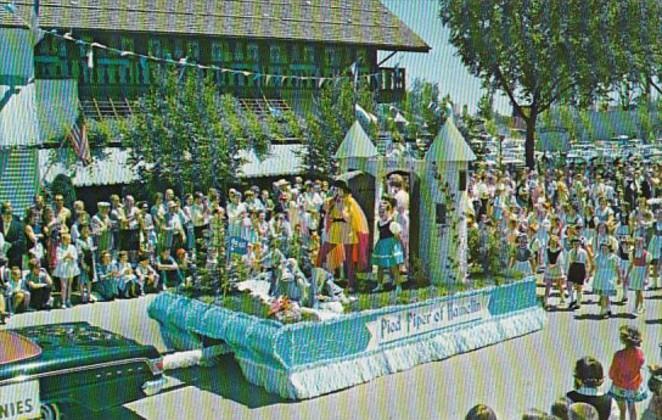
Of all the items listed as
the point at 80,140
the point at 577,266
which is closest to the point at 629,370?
the point at 577,266

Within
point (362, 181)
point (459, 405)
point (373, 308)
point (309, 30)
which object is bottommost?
point (459, 405)

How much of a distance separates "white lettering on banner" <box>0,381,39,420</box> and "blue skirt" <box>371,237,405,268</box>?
5.77m

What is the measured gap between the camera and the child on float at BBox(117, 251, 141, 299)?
1400cm

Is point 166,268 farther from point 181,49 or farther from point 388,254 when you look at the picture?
point 181,49

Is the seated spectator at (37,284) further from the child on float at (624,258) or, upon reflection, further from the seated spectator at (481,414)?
the seated spectator at (481,414)

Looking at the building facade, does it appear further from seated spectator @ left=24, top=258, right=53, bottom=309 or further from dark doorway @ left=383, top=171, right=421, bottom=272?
dark doorway @ left=383, top=171, right=421, bottom=272

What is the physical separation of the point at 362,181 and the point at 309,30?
51.0ft

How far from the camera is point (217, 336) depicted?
9906 mm

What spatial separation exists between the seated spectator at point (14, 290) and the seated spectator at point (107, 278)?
4.45 feet

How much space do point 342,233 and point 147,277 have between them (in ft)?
13.5

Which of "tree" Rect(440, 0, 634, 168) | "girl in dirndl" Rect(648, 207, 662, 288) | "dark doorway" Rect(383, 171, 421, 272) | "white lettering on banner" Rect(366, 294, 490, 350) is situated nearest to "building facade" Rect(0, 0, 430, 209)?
"tree" Rect(440, 0, 634, 168)

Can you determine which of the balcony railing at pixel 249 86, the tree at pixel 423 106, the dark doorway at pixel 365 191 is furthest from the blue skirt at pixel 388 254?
the balcony railing at pixel 249 86

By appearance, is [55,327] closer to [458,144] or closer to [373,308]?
[373,308]

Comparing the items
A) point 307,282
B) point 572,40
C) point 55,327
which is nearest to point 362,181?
point 307,282
